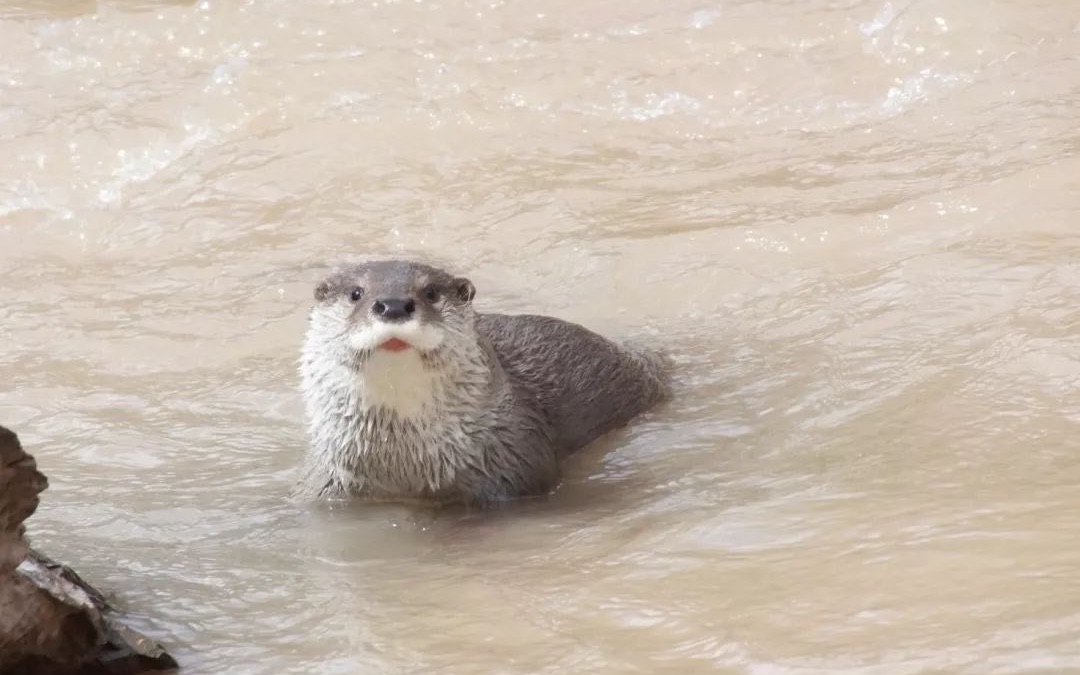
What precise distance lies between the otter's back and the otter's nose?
66cm

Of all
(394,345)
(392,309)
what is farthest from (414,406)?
(392,309)

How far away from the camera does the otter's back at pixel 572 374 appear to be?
4.05 metres

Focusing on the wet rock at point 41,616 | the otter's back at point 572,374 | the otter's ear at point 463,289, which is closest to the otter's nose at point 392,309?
the otter's ear at point 463,289

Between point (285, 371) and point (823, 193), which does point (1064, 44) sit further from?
point (285, 371)

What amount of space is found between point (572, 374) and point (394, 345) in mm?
819

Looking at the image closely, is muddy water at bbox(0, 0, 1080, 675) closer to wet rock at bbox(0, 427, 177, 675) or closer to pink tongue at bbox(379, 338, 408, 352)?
wet rock at bbox(0, 427, 177, 675)

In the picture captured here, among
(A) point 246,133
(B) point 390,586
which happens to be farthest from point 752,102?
(B) point 390,586

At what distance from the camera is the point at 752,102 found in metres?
5.95

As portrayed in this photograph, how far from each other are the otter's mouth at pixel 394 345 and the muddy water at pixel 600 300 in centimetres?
40

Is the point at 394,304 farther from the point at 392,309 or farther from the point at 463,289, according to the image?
the point at 463,289

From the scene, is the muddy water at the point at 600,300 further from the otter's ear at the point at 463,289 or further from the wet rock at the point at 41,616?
the otter's ear at the point at 463,289

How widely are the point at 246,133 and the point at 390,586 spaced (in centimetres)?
346

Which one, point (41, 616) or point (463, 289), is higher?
point (463, 289)

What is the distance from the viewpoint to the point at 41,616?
98.4 inches
